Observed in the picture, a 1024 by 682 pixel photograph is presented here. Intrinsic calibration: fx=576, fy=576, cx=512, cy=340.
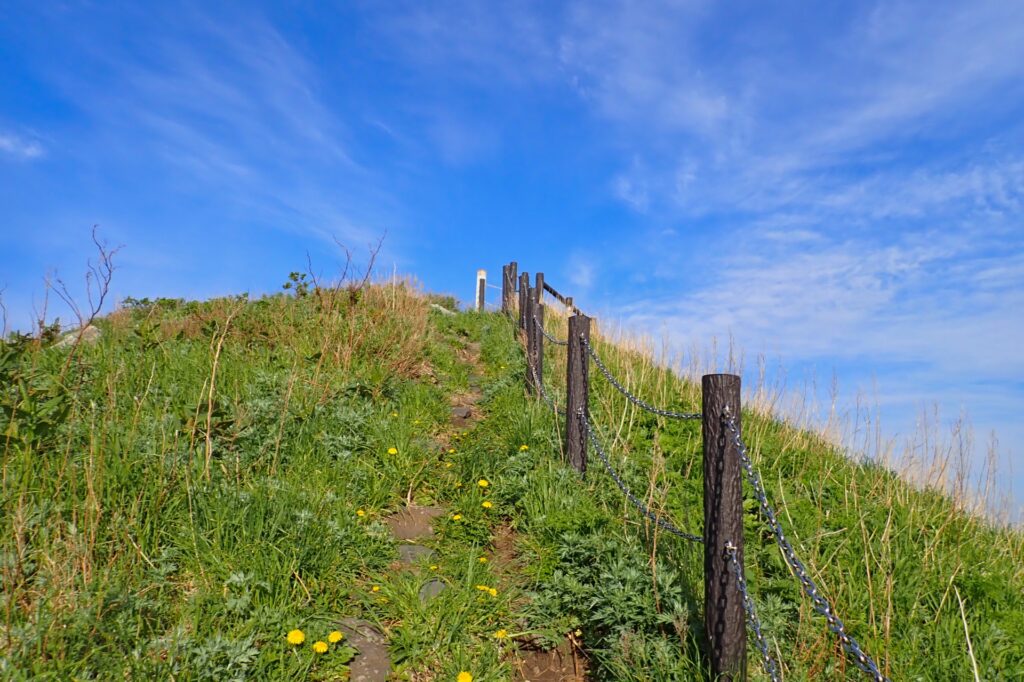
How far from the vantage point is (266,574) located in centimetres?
329

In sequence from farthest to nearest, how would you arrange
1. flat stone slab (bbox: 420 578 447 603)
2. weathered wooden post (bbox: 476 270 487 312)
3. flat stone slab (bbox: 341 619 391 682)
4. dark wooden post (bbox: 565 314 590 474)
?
weathered wooden post (bbox: 476 270 487 312)
dark wooden post (bbox: 565 314 590 474)
flat stone slab (bbox: 420 578 447 603)
flat stone slab (bbox: 341 619 391 682)

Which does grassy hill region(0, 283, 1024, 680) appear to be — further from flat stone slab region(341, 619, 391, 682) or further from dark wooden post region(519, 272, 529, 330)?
dark wooden post region(519, 272, 529, 330)

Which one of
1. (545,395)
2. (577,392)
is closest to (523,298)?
(545,395)

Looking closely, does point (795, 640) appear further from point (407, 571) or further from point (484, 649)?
point (407, 571)

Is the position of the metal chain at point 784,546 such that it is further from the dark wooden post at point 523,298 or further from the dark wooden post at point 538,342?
the dark wooden post at point 523,298

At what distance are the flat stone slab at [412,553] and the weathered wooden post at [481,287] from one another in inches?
610

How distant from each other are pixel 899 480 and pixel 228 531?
17.7 feet

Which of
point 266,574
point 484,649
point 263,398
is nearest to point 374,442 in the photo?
point 263,398

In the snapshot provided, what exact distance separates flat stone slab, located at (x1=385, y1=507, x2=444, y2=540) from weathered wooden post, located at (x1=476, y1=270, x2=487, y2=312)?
15.0 metres

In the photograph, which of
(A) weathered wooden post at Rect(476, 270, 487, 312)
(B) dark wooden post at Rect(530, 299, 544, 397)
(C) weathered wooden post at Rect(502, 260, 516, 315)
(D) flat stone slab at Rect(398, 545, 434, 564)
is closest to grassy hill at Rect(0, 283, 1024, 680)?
(D) flat stone slab at Rect(398, 545, 434, 564)

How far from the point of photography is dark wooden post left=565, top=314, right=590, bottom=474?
207 inches

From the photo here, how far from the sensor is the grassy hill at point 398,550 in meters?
2.87

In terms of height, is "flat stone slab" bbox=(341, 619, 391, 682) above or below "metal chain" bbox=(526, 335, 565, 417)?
below

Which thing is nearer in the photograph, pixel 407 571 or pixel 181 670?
pixel 181 670
